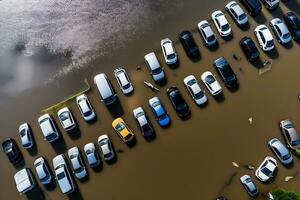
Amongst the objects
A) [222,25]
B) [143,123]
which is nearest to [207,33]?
[222,25]

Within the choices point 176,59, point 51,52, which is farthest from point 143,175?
point 51,52

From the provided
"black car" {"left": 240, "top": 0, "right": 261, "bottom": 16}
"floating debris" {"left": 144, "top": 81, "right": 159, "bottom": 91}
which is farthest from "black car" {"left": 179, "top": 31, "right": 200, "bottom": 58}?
"black car" {"left": 240, "top": 0, "right": 261, "bottom": 16}

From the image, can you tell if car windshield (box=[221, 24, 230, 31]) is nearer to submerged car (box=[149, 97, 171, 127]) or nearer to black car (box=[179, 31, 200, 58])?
black car (box=[179, 31, 200, 58])

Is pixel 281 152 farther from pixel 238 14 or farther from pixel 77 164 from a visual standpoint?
pixel 77 164

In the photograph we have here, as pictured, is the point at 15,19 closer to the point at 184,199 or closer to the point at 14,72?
the point at 14,72

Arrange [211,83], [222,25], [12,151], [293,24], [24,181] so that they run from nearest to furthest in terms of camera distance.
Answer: [24,181]
[12,151]
[211,83]
[293,24]
[222,25]
